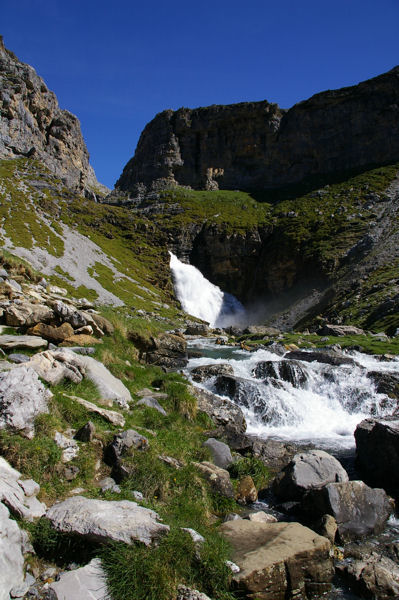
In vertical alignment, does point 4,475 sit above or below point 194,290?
below

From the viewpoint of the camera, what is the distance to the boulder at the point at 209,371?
19075 mm

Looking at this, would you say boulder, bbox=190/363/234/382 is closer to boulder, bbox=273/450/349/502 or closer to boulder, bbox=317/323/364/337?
boulder, bbox=273/450/349/502

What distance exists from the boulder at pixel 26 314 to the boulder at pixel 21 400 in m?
4.25

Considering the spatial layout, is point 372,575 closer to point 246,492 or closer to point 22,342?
point 246,492

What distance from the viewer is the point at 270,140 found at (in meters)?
112

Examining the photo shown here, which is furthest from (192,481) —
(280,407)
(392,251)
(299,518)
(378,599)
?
(392,251)

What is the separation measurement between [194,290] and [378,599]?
69195mm

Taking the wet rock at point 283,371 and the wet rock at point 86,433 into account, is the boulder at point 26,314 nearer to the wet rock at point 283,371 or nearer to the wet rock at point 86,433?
the wet rock at point 86,433

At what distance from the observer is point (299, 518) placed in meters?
8.23

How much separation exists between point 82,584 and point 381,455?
30.3 feet

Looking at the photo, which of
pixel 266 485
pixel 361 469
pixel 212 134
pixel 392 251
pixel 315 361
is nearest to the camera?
pixel 266 485

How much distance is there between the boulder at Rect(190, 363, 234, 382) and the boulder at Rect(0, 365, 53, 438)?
1220 cm

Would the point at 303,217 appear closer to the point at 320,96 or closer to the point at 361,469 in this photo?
the point at 320,96

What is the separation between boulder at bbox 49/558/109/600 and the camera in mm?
4281
